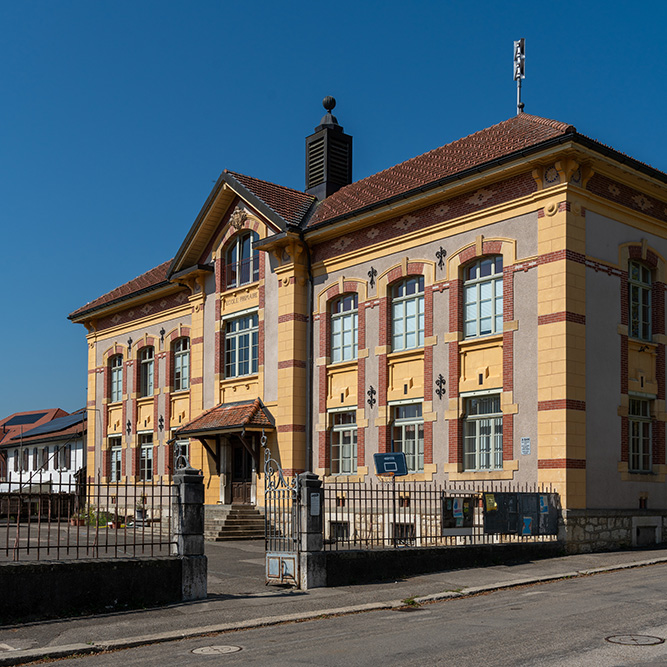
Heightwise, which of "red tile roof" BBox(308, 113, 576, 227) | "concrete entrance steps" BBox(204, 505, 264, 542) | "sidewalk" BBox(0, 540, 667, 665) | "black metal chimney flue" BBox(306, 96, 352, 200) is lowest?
"concrete entrance steps" BBox(204, 505, 264, 542)

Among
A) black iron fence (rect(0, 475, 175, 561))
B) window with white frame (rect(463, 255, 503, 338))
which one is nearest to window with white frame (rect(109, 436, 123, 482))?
black iron fence (rect(0, 475, 175, 561))

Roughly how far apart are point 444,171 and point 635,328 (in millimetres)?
6543

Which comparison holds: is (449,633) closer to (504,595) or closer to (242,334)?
(504,595)

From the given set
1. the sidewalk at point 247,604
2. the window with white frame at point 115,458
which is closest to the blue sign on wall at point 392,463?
Result: the sidewalk at point 247,604

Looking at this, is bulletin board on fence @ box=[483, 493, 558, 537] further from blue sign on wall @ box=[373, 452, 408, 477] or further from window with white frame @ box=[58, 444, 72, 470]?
window with white frame @ box=[58, 444, 72, 470]

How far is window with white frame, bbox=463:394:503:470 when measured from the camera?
859 inches

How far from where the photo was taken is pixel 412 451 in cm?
2414

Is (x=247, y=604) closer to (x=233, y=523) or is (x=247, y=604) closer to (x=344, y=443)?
(x=344, y=443)

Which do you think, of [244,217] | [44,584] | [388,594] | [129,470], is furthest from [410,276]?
[129,470]

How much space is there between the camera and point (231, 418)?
28312 mm

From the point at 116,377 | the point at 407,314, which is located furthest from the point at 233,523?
the point at 116,377

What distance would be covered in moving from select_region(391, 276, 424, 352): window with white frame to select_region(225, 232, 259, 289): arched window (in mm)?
6199

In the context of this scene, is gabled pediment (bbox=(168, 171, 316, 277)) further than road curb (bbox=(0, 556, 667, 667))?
Yes

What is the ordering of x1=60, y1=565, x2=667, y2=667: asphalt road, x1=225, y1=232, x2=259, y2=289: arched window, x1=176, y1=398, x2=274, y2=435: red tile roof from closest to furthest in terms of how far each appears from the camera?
x1=60, y1=565, x2=667, y2=667: asphalt road < x1=176, y1=398, x2=274, y2=435: red tile roof < x1=225, y1=232, x2=259, y2=289: arched window
